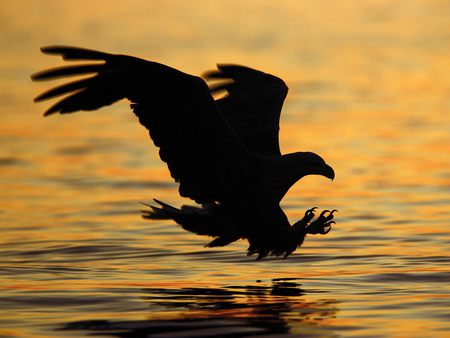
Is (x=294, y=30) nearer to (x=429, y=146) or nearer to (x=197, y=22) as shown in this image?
(x=197, y=22)

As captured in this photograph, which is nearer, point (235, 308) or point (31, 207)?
point (235, 308)

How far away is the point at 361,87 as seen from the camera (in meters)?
25.0

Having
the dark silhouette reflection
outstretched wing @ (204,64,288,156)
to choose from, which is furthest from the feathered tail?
outstretched wing @ (204,64,288,156)

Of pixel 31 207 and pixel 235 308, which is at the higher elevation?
pixel 31 207

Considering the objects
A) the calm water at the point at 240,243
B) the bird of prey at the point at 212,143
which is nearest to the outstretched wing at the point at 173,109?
the bird of prey at the point at 212,143

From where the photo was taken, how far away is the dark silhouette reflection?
9.79 metres

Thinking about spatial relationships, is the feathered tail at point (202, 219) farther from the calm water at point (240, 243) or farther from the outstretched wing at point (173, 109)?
the calm water at point (240, 243)

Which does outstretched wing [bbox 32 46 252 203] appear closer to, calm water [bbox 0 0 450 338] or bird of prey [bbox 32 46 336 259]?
bird of prey [bbox 32 46 336 259]

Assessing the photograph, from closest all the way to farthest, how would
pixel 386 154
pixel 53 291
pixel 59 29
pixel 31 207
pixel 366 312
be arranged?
pixel 366 312 < pixel 53 291 < pixel 31 207 < pixel 386 154 < pixel 59 29

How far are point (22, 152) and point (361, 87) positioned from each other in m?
8.00

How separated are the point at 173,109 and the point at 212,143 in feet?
1.55

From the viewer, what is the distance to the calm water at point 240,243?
10.4m

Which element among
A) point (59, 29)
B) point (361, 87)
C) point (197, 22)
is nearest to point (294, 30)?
point (197, 22)

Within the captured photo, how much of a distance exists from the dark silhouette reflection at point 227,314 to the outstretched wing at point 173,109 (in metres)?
0.95
